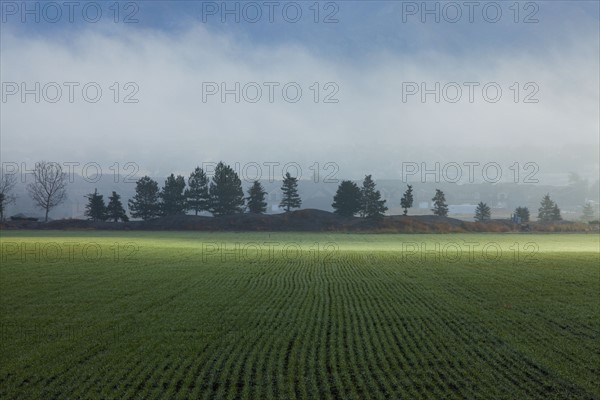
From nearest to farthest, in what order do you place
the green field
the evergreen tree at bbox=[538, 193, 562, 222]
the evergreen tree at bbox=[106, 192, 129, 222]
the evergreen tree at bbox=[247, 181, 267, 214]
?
the green field → the evergreen tree at bbox=[106, 192, 129, 222] → the evergreen tree at bbox=[247, 181, 267, 214] → the evergreen tree at bbox=[538, 193, 562, 222]

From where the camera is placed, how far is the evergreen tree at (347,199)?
104 metres

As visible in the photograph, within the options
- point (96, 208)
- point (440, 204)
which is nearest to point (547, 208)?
point (440, 204)

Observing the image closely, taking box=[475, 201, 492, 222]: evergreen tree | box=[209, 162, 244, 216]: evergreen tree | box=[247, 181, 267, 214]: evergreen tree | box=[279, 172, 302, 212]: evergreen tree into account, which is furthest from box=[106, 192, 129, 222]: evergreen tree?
box=[475, 201, 492, 222]: evergreen tree

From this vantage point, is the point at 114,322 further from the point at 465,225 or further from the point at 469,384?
the point at 465,225

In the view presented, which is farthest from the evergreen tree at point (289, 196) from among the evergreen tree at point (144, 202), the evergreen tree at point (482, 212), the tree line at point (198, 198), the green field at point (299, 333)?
the green field at point (299, 333)

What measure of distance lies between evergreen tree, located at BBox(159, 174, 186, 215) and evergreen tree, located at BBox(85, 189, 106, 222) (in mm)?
10740

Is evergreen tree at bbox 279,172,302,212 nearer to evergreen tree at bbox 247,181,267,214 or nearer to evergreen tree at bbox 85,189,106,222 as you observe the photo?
evergreen tree at bbox 247,181,267,214

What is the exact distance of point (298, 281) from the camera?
2778cm

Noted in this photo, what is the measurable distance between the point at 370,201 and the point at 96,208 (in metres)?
50.6

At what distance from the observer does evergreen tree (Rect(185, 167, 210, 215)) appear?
109938 millimetres

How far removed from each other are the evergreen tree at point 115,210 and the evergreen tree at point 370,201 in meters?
43.8

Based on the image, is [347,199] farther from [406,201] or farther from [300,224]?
[300,224]

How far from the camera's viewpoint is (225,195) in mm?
109312

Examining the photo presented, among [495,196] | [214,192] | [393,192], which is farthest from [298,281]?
[495,196]
